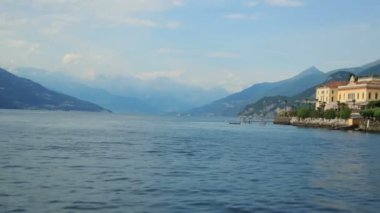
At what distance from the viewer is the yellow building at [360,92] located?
170 m

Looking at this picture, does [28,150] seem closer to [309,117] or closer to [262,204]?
[262,204]

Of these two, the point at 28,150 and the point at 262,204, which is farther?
the point at 28,150

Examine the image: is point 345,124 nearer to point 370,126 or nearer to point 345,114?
point 345,114

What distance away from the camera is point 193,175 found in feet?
126

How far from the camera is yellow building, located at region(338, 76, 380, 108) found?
17025 centimetres

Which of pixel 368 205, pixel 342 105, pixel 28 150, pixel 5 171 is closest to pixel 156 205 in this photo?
pixel 368 205

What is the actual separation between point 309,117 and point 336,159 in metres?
134

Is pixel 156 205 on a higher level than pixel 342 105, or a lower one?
lower

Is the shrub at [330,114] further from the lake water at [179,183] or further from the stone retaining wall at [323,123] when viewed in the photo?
the lake water at [179,183]

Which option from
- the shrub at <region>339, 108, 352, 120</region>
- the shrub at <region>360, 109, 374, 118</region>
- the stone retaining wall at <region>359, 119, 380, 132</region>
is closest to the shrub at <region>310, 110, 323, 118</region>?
the shrub at <region>339, 108, 352, 120</region>

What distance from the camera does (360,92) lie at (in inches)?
6865

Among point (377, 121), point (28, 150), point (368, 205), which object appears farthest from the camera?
point (377, 121)

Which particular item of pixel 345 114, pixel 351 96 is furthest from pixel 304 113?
pixel 345 114

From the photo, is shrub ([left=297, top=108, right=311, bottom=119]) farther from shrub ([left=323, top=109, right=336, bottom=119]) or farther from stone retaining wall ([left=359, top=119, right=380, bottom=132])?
stone retaining wall ([left=359, top=119, right=380, bottom=132])
